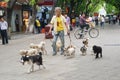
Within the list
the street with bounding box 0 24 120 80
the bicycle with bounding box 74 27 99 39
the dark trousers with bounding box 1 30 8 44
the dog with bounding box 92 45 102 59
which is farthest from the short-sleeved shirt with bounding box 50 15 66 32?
the bicycle with bounding box 74 27 99 39

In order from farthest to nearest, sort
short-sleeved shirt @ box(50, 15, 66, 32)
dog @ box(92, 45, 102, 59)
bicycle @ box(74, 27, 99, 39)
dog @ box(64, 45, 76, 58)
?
bicycle @ box(74, 27, 99, 39) < short-sleeved shirt @ box(50, 15, 66, 32) < dog @ box(64, 45, 76, 58) < dog @ box(92, 45, 102, 59)

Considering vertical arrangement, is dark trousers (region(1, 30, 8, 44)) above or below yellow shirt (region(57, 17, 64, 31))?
below

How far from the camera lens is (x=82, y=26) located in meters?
29.1

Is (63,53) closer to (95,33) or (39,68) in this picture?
(39,68)

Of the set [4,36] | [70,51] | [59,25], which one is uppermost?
[59,25]

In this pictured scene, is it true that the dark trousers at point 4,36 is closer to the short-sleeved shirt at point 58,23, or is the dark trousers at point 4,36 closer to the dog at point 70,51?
the short-sleeved shirt at point 58,23

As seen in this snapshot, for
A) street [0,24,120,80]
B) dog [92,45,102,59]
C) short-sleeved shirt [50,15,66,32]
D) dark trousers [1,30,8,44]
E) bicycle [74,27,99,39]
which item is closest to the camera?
street [0,24,120,80]

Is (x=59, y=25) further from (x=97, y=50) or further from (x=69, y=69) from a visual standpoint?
(x=69, y=69)

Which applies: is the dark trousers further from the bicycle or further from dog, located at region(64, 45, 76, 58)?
dog, located at region(64, 45, 76, 58)

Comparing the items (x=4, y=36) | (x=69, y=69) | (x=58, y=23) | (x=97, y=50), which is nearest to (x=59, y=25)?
(x=58, y=23)

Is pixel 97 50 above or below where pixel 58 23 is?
below

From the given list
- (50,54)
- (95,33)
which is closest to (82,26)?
(95,33)

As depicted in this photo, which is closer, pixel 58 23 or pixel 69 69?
pixel 69 69

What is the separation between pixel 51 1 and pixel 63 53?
33496 millimetres
